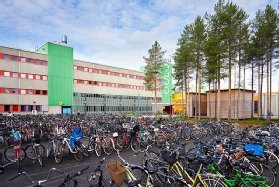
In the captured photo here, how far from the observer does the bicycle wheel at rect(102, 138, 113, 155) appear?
9773 mm

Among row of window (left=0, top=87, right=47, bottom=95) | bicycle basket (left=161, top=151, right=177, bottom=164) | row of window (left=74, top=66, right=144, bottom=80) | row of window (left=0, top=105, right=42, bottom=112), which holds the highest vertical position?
row of window (left=74, top=66, right=144, bottom=80)

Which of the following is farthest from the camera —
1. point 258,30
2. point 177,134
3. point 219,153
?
point 258,30

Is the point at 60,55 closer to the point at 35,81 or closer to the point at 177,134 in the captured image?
the point at 35,81

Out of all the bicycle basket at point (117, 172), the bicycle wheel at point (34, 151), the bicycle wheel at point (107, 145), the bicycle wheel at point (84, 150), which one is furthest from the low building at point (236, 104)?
the bicycle basket at point (117, 172)

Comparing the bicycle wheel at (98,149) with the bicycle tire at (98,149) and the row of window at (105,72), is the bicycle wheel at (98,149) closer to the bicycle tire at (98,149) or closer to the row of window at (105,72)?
the bicycle tire at (98,149)

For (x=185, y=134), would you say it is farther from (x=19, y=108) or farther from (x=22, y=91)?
→ (x=22, y=91)

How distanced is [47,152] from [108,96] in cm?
4746

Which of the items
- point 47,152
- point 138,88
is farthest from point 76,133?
point 138,88

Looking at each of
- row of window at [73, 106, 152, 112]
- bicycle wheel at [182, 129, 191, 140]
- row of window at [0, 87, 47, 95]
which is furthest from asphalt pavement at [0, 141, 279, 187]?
row of window at [73, 106, 152, 112]

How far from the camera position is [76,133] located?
338 inches

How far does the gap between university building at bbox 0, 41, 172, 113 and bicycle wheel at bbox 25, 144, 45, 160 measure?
35143 millimetres

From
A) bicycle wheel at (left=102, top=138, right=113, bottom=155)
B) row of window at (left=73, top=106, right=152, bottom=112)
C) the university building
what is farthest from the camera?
row of window at (left=73, top=106, right=152, bottom=112)

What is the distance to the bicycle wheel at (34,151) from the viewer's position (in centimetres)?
836

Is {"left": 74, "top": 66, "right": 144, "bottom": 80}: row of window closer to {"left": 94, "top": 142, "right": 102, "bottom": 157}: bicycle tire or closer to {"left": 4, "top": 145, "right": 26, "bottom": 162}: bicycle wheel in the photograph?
{"left": 4, "top": 145, "right": 26, "bottom": 162}: bicycle wheel
